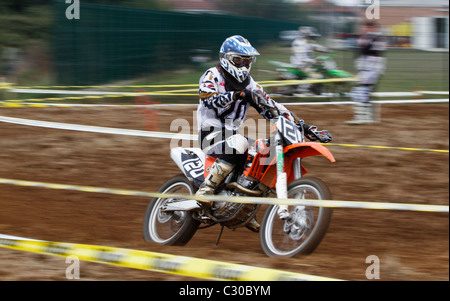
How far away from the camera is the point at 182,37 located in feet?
54.5

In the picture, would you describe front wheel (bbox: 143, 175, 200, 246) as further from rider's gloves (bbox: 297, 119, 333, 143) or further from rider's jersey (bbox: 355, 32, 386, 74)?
rider's jersey (bbox: 355, 32, 386, 74)

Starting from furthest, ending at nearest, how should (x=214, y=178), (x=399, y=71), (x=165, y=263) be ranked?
(x=399, y=71), (x=214, y=178), (x=165, y=263)

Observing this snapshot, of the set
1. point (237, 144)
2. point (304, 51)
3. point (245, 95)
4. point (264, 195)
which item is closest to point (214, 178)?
point (237, 144)

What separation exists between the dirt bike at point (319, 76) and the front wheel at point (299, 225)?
971 centimetres

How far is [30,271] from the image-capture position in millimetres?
4234

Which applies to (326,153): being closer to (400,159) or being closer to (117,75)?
(400,159)

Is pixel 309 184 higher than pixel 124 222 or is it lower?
higher

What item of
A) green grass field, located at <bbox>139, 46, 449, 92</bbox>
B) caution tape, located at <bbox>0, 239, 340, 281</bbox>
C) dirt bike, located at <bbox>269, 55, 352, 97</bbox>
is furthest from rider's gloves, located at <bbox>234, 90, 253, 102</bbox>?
green grass field, located at <bbox>139, 46, 449, 92</bbox>

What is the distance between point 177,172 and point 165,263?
4565 mm

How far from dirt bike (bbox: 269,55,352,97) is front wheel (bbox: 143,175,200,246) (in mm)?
8770

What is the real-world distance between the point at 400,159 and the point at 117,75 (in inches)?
360

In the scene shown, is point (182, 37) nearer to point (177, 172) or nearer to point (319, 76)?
point (319, 76)

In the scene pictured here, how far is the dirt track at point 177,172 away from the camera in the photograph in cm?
453
